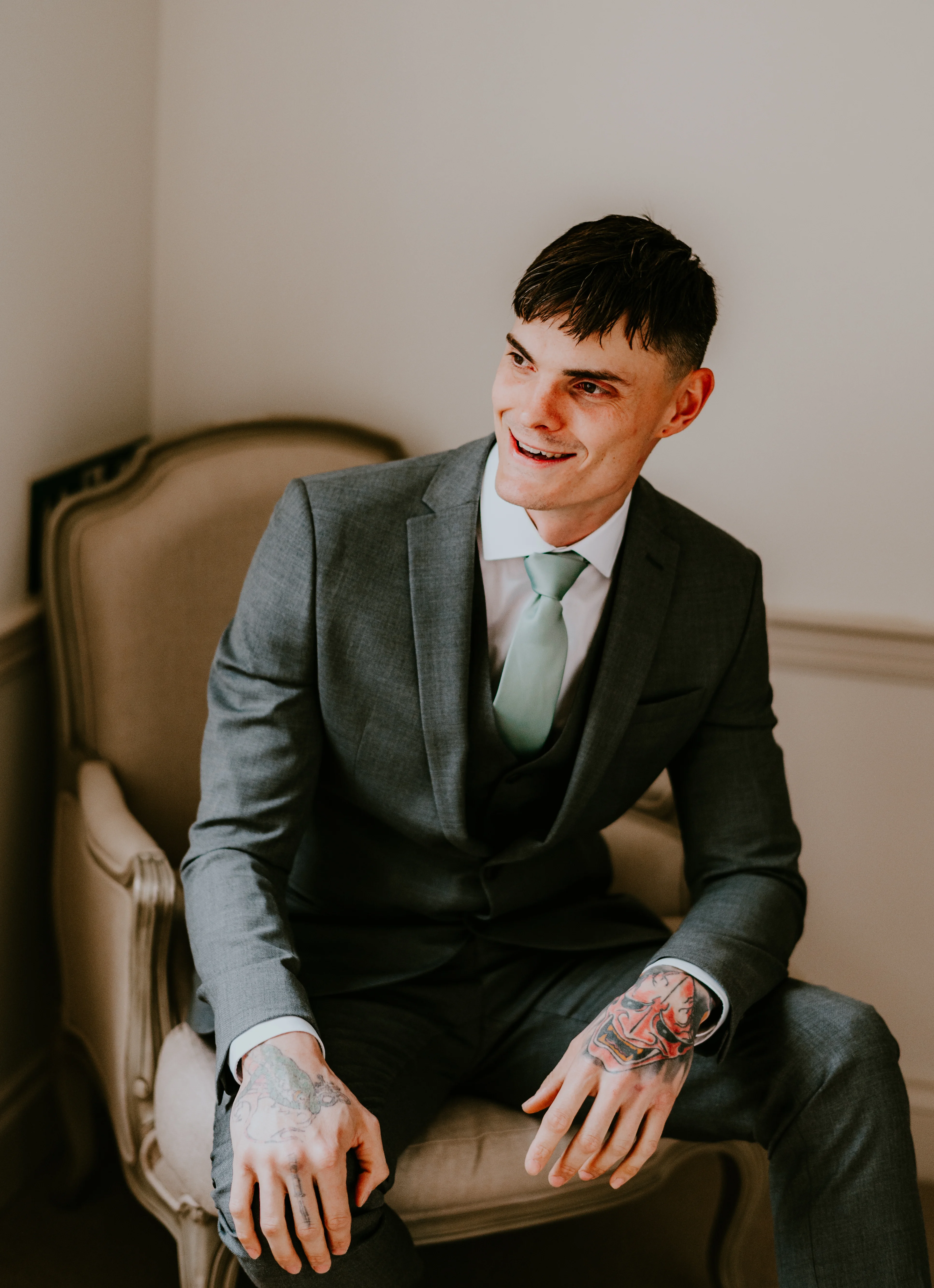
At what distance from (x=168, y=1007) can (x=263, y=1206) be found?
0.46 metres

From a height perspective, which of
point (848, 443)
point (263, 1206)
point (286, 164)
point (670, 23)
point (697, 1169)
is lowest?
point (697, 1169)

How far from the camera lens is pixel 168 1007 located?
4.99 ft

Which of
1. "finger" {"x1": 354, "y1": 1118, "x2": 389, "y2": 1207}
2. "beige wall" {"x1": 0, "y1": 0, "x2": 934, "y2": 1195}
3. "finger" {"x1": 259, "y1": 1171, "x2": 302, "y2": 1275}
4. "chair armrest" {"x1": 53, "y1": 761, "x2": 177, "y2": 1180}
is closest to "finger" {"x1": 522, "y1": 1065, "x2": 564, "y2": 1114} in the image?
"finger" {"x1": 354, "y1": 1118, "x2": 389, "y2": 1207}

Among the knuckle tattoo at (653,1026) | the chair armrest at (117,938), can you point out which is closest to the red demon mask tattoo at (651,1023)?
the knuckle tattoo at (653,1026)

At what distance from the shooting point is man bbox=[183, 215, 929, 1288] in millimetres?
1230

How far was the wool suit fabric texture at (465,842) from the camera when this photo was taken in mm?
1271

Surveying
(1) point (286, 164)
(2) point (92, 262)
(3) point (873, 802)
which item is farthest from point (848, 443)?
(2) point (92, 262)

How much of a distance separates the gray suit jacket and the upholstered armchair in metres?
0.20

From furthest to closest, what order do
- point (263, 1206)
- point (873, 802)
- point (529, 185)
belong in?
point (873, 802) → point (529, 185) → point (263, 1206)

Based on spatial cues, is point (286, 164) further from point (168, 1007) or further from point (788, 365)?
point (168, 1007)

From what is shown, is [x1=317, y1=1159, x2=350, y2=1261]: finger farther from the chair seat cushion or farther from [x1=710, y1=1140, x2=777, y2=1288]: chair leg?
[x1=710, y1=1140, x2=777, y2=1288]: chair leg

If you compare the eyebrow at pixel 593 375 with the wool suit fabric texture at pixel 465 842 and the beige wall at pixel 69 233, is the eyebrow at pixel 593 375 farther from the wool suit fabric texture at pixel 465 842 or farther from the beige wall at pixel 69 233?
the beige wall at pixel 69 233

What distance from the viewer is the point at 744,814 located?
1.52 meters

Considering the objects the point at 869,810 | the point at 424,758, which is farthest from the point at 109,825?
the point at 869,810
